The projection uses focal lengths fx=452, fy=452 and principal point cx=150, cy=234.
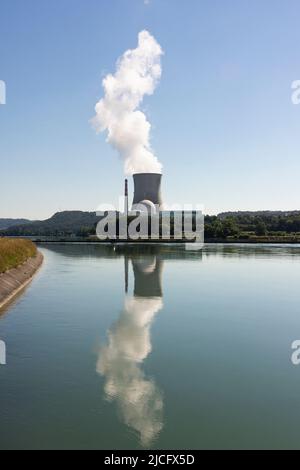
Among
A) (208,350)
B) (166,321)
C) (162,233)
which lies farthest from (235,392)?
(162,233)

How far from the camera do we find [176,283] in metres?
22.4

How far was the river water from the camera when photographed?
5.90m

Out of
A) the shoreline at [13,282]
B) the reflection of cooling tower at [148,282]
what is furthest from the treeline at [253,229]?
the shoreline at [13,282]

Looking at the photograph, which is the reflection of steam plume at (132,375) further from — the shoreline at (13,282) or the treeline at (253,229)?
the treeline at (253,229)

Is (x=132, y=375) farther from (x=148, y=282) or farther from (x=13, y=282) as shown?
(x=148, y=282)

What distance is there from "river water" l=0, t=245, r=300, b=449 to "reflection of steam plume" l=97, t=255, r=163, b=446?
0.02 metres

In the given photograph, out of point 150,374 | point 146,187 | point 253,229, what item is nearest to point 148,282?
point 150,374

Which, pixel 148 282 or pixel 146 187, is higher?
pixel 146 187

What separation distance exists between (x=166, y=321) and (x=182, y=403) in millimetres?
6277

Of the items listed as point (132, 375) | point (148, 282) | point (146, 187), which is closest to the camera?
point (132, 375)

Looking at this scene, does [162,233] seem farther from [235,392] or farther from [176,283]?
[235,392]

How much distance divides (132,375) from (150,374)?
332 mm

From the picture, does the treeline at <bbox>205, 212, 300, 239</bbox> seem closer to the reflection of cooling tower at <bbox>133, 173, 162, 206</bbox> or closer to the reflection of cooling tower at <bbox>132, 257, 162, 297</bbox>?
the reflection of cooling tower at <bbox>133, 173, 162, 206</bbox>

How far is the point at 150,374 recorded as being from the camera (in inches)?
324
